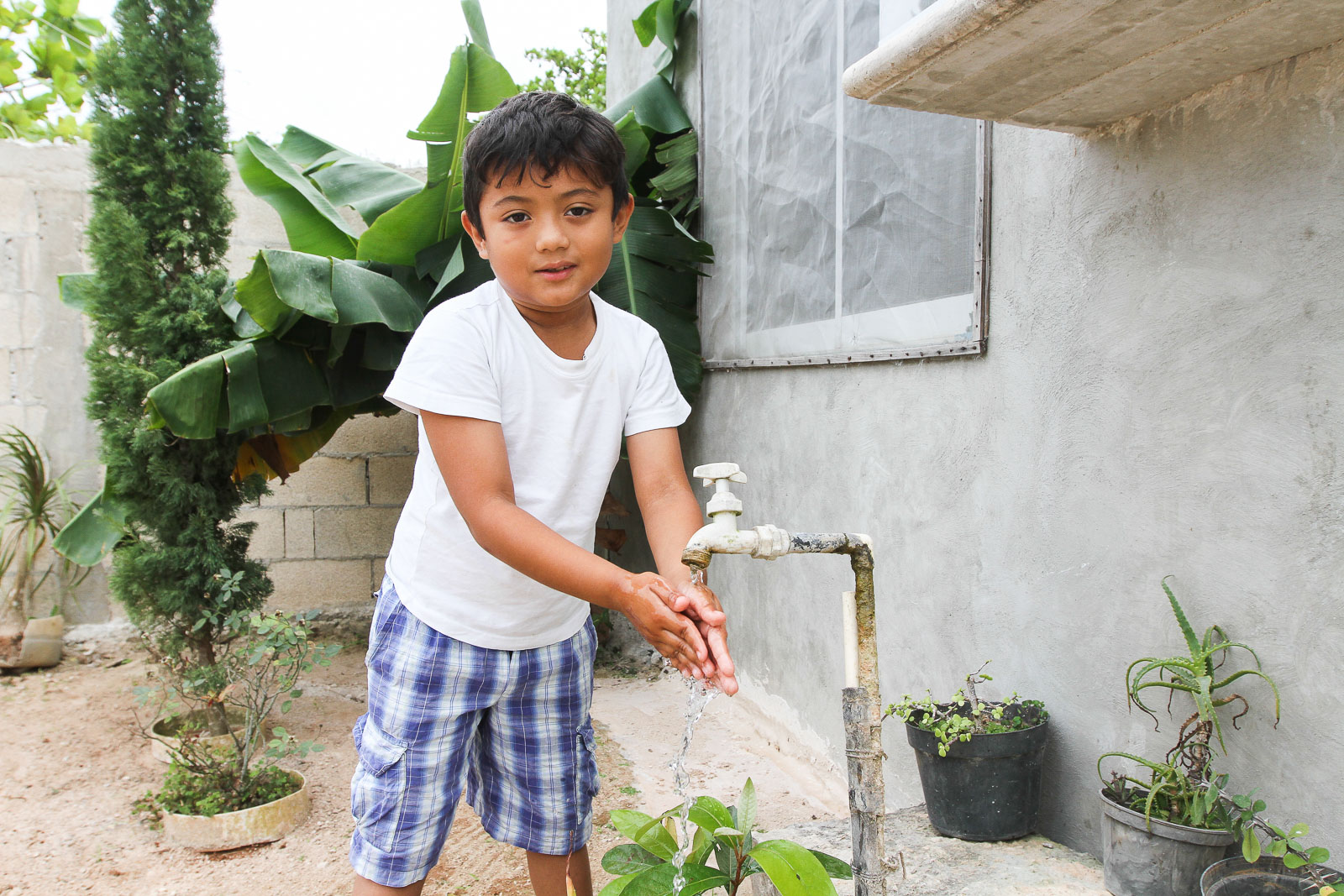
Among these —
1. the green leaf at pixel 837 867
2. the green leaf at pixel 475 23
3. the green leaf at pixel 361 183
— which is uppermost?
the green leaf at pixel 475 23

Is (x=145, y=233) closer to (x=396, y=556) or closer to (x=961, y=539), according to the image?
(x=396, y=556)

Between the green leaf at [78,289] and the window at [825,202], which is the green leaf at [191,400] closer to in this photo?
the green leaf at [78,289]

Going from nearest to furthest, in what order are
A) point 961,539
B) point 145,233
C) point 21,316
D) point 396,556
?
1. point 396,556
2. point 961,539
3. point 145,233
4. point 21,316

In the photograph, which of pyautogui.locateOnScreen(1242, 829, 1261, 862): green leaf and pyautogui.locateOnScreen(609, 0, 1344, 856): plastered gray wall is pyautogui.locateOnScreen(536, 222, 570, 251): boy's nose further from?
pyautogui.locateOnScreen(1242, 829, 1261, 862): green leaf

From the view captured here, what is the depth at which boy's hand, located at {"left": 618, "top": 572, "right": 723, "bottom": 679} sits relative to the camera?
1.08 m

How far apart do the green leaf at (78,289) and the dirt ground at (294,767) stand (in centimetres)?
171

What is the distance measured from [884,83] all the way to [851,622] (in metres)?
0.86

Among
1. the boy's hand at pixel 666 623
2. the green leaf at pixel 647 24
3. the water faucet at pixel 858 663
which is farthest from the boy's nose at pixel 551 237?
the green leaf at pixel 647 24

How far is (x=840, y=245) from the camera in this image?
2.77 meters

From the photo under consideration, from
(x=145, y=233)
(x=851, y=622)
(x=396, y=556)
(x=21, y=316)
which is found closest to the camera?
(x=851, y=622)

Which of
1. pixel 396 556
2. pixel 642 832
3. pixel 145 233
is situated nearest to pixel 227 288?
pixel 145 233

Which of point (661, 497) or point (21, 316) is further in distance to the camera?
point (21, 316)

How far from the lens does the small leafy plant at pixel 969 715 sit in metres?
1.80

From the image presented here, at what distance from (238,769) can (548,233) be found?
7.80 ft
